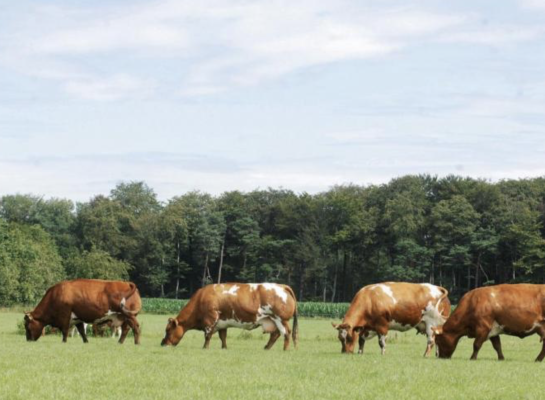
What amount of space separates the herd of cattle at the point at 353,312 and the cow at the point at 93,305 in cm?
4

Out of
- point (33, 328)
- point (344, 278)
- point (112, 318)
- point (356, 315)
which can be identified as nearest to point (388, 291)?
point (356, 315)

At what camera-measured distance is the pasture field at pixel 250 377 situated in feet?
53.1

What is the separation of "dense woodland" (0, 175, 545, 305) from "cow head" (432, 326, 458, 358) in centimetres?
8034

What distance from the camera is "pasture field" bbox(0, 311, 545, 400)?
16.2 meters

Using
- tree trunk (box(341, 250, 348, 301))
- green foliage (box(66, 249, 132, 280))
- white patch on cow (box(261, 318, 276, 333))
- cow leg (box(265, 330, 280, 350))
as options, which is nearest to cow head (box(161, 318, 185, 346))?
white patch on cow (box(261, 318, 276, 333))

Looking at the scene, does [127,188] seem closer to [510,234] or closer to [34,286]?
[34,286]

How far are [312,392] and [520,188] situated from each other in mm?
114042

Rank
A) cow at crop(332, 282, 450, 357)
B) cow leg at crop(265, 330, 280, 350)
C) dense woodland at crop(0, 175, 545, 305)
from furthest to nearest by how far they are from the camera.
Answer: dense woodland at crop(0, 175, 545, 305)
cow leg at crop(265, 330, 280, 350)
cow at crop(332, 282, 450, 357)

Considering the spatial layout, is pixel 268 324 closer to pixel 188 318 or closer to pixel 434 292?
pixel 188 318

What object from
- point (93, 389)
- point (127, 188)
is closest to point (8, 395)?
point (93, 389)

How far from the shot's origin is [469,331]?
1025 inches

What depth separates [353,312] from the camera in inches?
1111

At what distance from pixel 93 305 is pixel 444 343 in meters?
13.4

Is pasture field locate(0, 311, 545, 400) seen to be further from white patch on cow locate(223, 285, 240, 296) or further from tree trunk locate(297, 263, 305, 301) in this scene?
tree trunk locate(297, 263, 305, 301)
